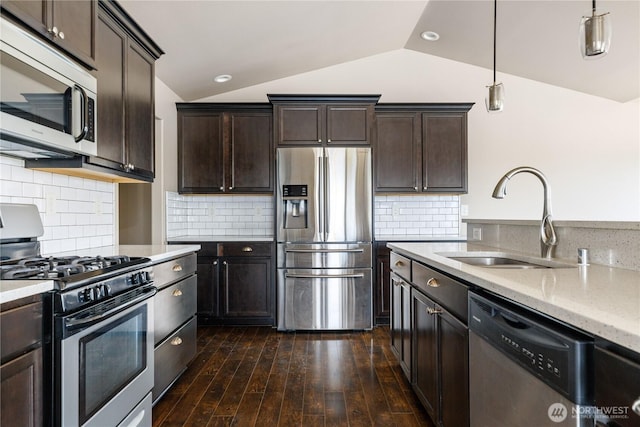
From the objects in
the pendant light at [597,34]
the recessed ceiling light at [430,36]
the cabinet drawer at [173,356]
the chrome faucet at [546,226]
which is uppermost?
the recessed ceiling light at [430,36]

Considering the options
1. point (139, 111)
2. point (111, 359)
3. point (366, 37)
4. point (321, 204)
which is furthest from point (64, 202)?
point (366, 37)

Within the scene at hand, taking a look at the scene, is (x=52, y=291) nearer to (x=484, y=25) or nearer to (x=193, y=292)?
(x=193, y=292)

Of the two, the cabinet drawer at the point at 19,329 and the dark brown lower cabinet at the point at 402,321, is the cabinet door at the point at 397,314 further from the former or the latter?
the cabinet drawer at the point at 19,329

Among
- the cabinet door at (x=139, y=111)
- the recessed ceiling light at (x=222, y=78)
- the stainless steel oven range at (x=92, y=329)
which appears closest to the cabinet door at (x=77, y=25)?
the cabinet door at (x=139, y=111)

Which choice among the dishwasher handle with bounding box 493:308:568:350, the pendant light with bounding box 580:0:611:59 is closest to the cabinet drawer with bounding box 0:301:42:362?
the dishwasher handle with bounding box 493:308:568:350

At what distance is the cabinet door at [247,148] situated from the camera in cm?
381

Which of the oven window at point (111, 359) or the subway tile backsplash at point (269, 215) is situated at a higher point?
the subway tile backsplash at point (269, 215)

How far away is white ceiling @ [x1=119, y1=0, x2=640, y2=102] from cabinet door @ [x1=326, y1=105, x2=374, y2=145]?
70 centimetres

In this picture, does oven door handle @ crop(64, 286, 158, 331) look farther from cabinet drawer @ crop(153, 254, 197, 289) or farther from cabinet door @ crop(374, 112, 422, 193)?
cabinet door @ crop(374, 112, 422, 193)

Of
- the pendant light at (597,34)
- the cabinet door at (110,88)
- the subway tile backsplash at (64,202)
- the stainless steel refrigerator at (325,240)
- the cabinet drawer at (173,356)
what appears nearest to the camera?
the pendant light at (597,34)

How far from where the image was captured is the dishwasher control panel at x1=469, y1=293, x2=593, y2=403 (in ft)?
2.44

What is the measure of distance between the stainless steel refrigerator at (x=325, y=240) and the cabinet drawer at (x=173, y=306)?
1121 millimetres

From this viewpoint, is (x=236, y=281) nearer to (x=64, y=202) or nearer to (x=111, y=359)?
(x=64, y=202)

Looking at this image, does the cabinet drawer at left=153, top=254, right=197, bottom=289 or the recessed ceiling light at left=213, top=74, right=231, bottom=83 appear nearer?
the cabinet drawer at left=153, top=254, right=197, bottom=289
